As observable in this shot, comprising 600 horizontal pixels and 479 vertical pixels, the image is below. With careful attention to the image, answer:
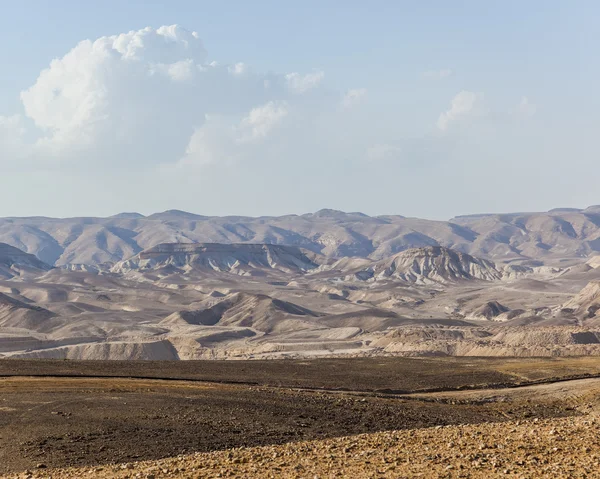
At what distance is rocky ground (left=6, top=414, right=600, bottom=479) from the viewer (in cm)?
1722

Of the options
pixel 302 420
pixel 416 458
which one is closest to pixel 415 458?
pixel 416 458

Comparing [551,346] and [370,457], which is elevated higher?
[370,457]

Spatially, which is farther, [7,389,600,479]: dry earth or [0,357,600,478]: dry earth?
[0,357,600,478]: dry earth

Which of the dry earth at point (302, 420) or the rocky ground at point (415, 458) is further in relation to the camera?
the dry earth at point (302, 420)

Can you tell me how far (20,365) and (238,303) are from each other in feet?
389

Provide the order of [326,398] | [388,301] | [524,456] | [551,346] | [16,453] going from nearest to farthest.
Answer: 1. [524,456]
2. [16,453]
3. [326,398]
4. [551,346]
5. [388,301]

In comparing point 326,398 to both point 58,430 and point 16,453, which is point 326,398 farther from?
point 16,453

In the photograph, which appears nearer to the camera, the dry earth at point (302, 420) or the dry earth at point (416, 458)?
the dry earth at point (416, 458)

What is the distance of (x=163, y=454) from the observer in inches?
1051

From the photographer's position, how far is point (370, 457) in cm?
1931

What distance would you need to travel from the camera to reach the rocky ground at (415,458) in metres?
17.2

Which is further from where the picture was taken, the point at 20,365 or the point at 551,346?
the point at 551,346

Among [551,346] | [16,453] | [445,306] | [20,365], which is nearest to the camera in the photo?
[16,453]

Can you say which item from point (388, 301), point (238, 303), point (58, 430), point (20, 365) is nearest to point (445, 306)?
point (388, 301)
